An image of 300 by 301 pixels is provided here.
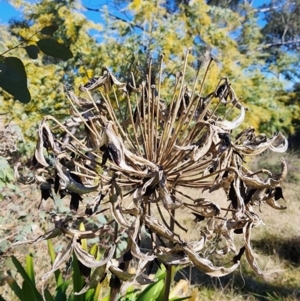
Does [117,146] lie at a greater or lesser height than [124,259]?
greater

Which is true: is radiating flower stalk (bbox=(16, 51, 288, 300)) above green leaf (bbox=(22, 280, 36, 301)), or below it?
above

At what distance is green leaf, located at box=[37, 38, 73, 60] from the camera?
56 centimetres

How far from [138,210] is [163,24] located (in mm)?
5360

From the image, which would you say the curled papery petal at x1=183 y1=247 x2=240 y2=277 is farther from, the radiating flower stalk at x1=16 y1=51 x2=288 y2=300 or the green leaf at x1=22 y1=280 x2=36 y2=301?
the green leaf at x1=22 y1=280 x2=36 y2=301

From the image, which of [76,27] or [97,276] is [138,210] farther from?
[76,27]

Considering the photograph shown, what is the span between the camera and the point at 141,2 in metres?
6.04

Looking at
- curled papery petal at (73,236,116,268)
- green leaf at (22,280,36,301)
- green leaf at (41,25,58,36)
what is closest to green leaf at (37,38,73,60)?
green leaf at (41,25,58,36)

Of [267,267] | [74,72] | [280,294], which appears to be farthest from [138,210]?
[74,72]

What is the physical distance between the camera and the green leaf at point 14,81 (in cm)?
49

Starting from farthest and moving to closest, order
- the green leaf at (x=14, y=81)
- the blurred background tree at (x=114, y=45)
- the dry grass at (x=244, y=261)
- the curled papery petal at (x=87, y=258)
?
the blurred background tree at (x=114, y=45)
the dry grass at (x=244, y=261)
the curled papery petal at (x=87, y=258)
the green leaf at (x=14, y=81)

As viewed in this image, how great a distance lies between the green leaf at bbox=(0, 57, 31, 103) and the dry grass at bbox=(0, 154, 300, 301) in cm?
138

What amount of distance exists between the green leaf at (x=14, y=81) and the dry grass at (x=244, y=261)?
1381mm

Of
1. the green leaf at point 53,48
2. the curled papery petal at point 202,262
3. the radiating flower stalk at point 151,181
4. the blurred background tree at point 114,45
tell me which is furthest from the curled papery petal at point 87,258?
the blurred background tree at point 114,45

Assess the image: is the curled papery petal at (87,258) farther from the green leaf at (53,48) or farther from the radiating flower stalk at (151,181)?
the green leaf at (53,48)
